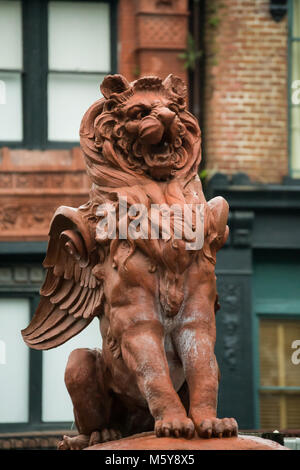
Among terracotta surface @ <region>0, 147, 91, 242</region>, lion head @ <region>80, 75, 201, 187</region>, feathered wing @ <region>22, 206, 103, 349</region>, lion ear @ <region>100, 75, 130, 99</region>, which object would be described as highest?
terracotta surface @ <region>0, 147, 91, 242</region>

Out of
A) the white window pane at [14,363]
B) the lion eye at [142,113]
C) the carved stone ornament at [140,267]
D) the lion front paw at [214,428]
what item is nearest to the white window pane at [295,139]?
the white window pane at [14,363]

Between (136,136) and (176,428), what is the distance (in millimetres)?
1580

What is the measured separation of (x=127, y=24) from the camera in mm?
16047

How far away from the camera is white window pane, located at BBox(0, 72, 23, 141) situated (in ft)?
52.6

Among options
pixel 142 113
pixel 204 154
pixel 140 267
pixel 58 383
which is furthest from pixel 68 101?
pixel 140 267

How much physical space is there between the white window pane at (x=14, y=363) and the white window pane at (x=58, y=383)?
278mm

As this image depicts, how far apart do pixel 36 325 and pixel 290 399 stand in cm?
930

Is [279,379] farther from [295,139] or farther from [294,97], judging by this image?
[294,97]

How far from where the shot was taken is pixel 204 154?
1600 cm

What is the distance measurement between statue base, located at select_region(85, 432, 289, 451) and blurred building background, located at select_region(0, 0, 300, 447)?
9312 millimetres

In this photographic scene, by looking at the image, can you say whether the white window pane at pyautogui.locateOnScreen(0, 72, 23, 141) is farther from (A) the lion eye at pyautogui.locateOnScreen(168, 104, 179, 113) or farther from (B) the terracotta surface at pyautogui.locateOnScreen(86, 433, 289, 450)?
(B) the terracotta surface at pyautogui.locateOnScreen(86, 433, 289, 450)

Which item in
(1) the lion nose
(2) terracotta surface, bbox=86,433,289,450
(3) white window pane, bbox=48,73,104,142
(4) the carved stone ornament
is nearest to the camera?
(2) terracotta surface, bbox=86,433,289,450

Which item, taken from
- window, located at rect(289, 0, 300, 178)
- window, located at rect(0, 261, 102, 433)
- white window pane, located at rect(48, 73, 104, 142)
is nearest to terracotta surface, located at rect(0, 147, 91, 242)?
white window pane, located at rect(48, 73, 104, 142)

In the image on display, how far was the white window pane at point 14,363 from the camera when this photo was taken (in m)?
15.5
